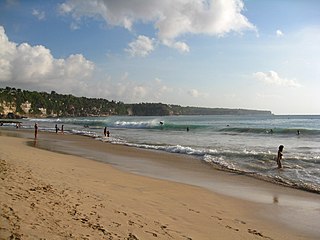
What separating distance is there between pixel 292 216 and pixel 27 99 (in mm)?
187734

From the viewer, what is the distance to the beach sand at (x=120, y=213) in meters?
5.46

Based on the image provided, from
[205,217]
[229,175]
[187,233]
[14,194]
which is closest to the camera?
[187,233]

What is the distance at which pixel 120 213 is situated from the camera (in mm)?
6887

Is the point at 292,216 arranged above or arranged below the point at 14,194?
below

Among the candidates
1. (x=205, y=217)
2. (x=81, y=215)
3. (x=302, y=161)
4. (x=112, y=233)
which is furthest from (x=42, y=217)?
(x=302, y=161)

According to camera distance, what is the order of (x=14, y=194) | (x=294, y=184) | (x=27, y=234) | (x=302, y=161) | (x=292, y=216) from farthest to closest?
(x=302, y=161)
(x=294, y=184)
(x=292, y=216)
(x=14, y=194)
(x=27, y=234)

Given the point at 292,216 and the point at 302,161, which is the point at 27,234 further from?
the point at 302,161

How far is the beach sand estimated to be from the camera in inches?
215

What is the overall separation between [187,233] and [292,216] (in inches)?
150

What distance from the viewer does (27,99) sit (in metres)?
177

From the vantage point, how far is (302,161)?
64.2 feet

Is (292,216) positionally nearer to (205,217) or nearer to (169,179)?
(205,217)

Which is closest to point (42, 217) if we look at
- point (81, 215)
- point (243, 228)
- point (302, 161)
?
point (81, 215)

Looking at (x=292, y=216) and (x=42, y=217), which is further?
(x=292, y=216)
